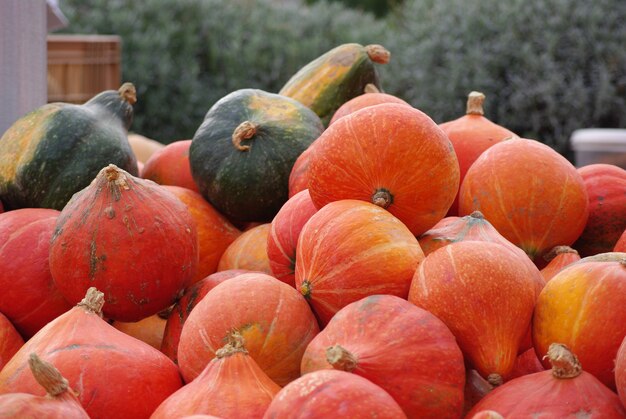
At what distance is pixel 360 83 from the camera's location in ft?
10.1

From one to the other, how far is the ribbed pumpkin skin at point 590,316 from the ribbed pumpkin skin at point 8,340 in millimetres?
1203

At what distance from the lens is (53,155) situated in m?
2.38

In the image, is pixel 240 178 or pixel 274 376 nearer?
pixel 274 376

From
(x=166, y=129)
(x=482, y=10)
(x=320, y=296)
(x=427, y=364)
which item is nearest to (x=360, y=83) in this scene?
(x=320, y=296)

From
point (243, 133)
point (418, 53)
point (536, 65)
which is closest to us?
point (243, 133)

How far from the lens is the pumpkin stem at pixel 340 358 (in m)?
1.41

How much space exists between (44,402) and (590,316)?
100 centimetres

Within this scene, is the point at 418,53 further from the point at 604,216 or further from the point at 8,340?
the point at 8,340

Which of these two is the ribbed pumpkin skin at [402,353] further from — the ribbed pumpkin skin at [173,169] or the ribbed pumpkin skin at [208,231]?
the ribbed pumpkin skin at [173,169]

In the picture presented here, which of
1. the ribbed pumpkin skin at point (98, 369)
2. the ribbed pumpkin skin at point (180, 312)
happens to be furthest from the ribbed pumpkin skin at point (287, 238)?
the ribbed pumpkin skin at point (98, 369)

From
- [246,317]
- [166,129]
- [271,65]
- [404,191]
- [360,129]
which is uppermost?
[360,129]

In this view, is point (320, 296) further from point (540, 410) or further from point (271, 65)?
point (271, 65)

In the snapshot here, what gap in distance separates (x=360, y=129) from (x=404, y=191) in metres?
0.17

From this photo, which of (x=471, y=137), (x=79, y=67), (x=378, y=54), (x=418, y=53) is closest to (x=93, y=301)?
(x=471, y=137)
